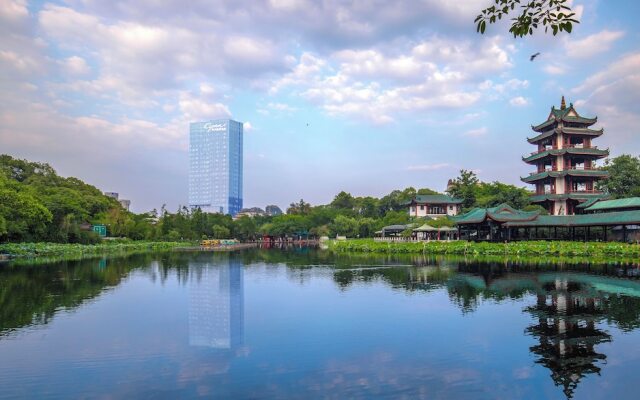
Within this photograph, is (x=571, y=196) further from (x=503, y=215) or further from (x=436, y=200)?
(x=436, y=200)

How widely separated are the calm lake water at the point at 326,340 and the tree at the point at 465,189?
38003 mm

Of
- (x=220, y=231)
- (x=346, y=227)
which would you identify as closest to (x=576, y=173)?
(x=346, y=227)

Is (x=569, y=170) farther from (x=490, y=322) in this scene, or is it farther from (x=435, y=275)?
(x=490, y=322)

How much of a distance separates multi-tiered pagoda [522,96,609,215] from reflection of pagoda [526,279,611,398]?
106 feet

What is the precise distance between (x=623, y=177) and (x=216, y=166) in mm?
123425

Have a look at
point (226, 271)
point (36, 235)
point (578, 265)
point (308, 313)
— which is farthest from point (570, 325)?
point (36, 235)

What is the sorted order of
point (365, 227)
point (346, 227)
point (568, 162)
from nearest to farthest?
1. point (568, 162)
2. point (365, 227)
3. point (346, 227)

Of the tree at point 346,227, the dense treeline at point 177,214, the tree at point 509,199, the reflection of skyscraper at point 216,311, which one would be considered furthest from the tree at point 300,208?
the reflection of skyscraper at point 216,311

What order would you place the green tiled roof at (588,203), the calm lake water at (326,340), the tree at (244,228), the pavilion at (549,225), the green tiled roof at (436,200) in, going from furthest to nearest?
the tree at (244,228) → the green tiled roof at (436,200) → the green tiled roof at (588,203) → the pavilion at (549,225) → the calm lake water at (326,340)

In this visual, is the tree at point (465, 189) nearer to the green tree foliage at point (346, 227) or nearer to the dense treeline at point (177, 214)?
the dense treeline at point (177, 214)

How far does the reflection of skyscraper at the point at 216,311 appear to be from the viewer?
40.8ft

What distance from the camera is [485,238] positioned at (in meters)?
46.7

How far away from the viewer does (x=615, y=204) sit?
40.1 meters

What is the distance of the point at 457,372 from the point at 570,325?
555cm
